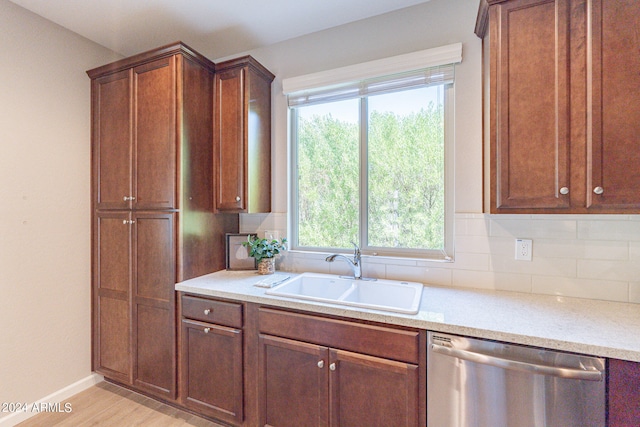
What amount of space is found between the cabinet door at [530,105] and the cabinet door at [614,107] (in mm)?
91

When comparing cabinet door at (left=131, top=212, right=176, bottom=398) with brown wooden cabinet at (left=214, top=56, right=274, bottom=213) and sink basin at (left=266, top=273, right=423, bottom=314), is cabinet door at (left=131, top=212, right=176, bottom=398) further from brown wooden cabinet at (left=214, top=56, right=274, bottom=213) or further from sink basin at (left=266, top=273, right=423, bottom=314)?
sink basin at (left=266, top=273, right=423, bottom=314)

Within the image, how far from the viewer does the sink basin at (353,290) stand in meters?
1.70

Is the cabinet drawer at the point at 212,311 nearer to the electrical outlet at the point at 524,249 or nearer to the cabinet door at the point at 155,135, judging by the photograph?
the cabinet door at the point at 155,135

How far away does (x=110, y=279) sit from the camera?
2115 millimetres

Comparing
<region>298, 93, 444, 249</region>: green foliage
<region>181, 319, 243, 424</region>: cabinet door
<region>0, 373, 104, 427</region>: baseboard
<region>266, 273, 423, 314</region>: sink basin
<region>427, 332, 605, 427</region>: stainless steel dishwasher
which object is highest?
<region>298, 93, 444, 249</region>: green foliage

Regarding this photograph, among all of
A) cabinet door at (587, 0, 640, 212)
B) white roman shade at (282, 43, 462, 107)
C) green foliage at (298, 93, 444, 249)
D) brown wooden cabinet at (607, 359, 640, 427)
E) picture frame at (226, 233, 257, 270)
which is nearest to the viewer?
brown wooden cabinet at (607, 359, 640, 427)

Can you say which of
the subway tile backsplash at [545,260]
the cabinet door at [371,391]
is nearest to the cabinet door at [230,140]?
the subway tile backsplash at [545,260]

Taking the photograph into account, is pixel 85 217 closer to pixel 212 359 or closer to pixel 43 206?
pixel 43 206

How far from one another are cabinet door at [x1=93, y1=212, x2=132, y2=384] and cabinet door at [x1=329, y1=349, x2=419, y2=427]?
155cm

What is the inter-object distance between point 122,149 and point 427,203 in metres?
2.13

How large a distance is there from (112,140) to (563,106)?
2.69 m

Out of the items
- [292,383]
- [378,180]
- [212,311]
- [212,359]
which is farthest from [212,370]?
[378,180]

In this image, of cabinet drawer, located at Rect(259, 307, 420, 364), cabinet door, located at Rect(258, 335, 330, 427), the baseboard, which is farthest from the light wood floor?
cabinet drawer, located at Rect(259, 307, 420, 364)

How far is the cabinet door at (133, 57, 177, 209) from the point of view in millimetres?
1857
